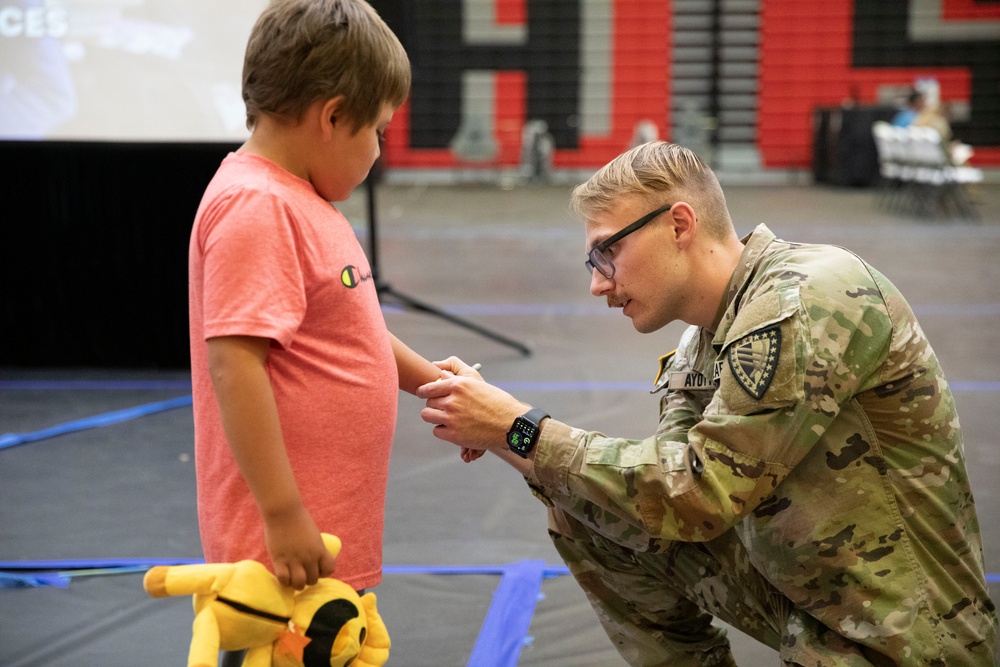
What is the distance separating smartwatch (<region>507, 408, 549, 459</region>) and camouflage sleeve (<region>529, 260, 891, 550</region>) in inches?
3.3

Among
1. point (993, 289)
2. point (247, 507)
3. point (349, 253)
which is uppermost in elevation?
point (349, 253)

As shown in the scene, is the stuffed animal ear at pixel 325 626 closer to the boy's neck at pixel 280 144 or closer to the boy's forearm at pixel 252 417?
the boy's forearm at pixel 252 417

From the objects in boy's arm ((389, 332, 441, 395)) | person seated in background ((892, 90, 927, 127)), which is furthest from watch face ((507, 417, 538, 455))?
person seated in background ((892, 90, 927, 127))

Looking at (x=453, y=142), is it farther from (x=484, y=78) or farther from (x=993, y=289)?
(x=993, y=289)

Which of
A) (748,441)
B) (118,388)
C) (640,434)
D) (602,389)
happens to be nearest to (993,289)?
(602,389)

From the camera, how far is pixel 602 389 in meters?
3.96

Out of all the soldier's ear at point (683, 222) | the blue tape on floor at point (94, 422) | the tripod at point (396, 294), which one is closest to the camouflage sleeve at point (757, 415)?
the soldier's ear at point (683, 222)

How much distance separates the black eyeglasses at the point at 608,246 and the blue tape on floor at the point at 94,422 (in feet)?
8.16

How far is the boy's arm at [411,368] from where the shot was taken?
62.3 inches

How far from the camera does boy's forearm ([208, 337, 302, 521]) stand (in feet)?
3.74

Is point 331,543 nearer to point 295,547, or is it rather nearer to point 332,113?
point 295,547

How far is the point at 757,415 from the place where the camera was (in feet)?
4.33

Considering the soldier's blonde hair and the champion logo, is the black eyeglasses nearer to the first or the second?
the soldier's blonde hair

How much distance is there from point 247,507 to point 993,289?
5.78m
